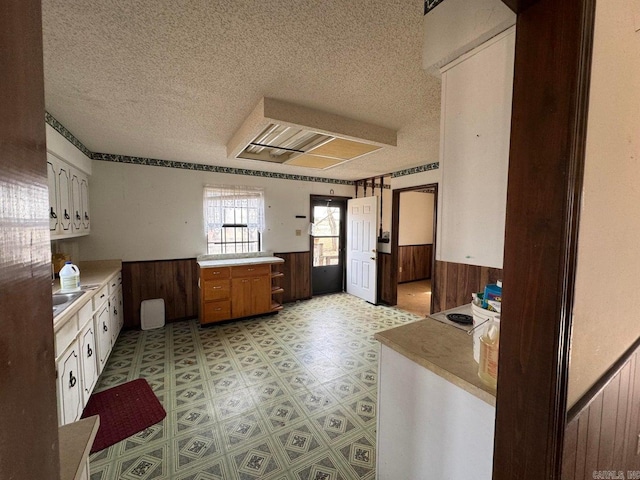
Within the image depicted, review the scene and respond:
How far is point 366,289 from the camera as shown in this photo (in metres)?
4.80

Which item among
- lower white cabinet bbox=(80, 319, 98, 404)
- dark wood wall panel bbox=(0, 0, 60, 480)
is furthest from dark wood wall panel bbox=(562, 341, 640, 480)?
lower white cabinet bbox=(80, 319, 98, 404)

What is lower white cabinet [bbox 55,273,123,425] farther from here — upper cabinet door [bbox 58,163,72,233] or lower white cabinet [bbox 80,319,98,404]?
upper cabinet door [bbox 58,163,72,233]

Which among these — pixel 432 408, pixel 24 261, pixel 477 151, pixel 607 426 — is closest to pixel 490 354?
pixel 432 408

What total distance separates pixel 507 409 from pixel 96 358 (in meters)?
2.94

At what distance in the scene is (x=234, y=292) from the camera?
381cm

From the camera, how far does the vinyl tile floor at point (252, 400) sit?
161cm

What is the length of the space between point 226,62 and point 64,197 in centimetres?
213

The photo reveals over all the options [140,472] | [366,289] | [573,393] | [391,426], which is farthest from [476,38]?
[366,289]

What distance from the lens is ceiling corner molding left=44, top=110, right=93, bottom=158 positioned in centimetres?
222

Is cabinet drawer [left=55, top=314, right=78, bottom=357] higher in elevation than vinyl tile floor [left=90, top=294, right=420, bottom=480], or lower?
higher

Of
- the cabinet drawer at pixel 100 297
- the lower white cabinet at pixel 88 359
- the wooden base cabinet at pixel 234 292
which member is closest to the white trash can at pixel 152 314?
the wooden base cabinet at pixel 234 292

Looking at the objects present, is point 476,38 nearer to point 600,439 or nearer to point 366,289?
point 600,439

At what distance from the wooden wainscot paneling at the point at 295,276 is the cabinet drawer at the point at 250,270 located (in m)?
0.57

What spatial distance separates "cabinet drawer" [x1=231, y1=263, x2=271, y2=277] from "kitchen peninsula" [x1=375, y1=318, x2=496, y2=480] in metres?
2.82
